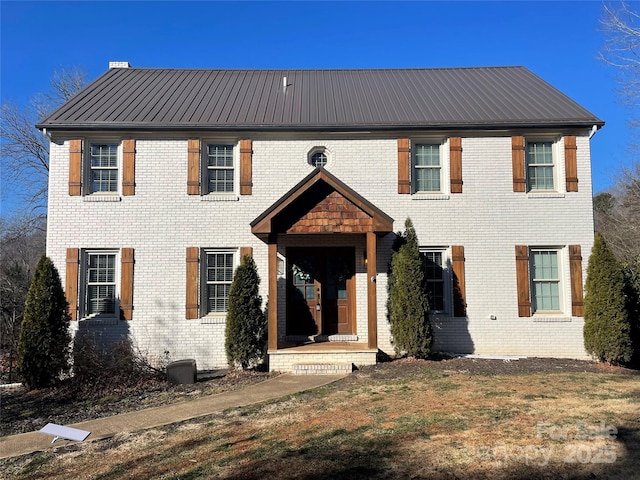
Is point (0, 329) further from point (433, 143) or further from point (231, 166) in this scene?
point (433, 143)

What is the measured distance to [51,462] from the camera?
568 centimetres

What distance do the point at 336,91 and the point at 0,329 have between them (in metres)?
12.6

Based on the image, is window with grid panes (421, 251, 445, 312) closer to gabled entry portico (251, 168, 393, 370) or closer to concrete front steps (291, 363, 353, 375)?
gabled entry portico (251, 168, 393, 370)

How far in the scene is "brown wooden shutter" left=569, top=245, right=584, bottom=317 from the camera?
11164mm

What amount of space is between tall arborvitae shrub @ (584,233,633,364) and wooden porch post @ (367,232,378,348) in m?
5.24

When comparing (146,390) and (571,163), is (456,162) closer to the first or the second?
(571,163)

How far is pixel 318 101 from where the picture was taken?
1316cm

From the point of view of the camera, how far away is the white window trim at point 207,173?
11445mm

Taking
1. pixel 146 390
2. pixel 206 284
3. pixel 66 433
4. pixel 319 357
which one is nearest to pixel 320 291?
pixel 319 357

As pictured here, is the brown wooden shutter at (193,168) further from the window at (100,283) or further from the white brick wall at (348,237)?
the window at (100,283)

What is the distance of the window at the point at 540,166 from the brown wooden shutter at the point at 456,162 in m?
1.92

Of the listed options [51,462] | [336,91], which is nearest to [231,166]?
[336,91]

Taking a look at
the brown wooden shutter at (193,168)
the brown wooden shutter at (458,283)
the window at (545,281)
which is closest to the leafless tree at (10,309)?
the brown wooden shutter at (193,168)

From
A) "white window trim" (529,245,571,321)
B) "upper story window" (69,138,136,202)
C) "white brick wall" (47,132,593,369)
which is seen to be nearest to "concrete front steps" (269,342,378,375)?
"white brick wall" (47,132,593,369)
